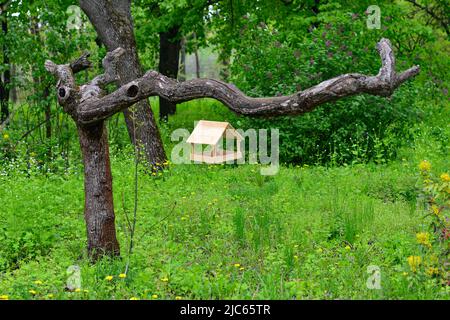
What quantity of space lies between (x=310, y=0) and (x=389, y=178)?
7384 mm

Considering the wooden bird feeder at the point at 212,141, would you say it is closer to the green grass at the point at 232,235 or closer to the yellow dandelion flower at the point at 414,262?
the green grass at the point at 232,235

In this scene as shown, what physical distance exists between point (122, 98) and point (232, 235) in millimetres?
2353

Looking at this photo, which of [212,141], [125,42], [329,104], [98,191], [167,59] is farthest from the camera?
[167,59]

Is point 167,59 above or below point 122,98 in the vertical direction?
above

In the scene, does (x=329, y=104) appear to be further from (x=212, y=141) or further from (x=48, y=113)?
(x=48, y=113)

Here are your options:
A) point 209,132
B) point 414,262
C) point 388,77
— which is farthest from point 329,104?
point 388,77

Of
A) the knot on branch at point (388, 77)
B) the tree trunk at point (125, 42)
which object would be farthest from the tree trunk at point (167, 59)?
the knot on branch at point (388, 77)

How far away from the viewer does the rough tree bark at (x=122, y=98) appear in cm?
538

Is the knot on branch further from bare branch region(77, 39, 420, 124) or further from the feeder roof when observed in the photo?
the feeder roof

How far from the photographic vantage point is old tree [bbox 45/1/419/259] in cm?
539

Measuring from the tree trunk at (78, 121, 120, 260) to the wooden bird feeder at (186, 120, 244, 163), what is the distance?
4860 mm

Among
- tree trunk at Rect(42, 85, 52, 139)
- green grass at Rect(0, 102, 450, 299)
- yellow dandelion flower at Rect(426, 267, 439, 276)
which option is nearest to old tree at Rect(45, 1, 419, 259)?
green grass at Rect(0, 102, 450, 299)

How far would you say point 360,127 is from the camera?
39.7 feet

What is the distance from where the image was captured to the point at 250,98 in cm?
569
